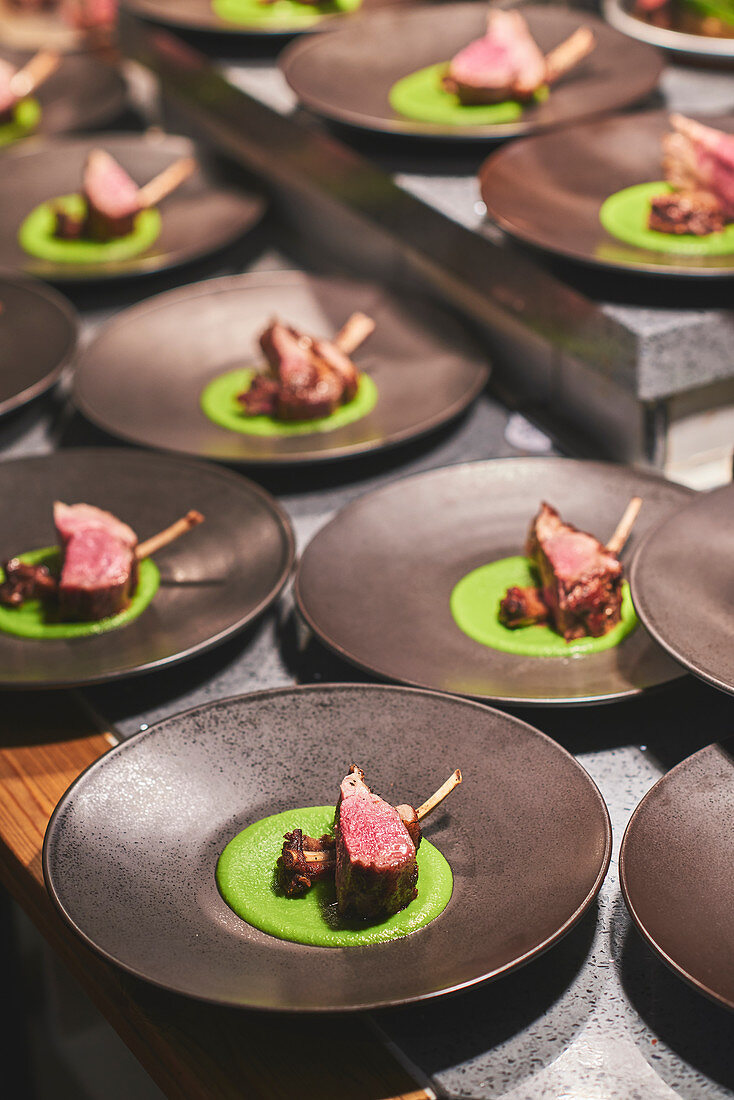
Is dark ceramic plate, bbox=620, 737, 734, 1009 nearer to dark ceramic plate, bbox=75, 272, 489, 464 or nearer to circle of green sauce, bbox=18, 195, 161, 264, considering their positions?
dark ceramic plate, bbox=75, 272, 489, 464

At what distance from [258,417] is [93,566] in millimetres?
592

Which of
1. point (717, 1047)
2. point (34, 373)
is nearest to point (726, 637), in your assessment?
point (717, 1047)

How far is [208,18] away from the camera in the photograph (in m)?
3.19

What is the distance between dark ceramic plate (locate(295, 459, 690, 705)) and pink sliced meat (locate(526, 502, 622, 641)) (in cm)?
5

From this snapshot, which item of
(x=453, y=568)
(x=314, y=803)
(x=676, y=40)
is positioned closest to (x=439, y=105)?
(x=676, y=40)

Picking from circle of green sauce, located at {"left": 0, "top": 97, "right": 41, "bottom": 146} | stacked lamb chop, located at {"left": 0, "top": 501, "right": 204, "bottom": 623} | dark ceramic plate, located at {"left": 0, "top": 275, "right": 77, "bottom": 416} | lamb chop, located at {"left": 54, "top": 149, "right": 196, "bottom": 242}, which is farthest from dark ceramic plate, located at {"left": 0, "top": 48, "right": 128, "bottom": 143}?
stacked lamb chop, located at {"left": 0, "top": 501, "right": 204, "bottom": 623}

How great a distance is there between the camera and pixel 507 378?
7.97 ft

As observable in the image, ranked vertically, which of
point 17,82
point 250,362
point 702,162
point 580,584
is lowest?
point 250,362

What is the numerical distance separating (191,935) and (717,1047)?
0.52m

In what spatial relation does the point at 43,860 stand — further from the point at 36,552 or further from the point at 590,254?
the point at 590,254

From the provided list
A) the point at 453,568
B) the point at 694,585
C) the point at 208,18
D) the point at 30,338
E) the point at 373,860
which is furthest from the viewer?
the point at 208,18

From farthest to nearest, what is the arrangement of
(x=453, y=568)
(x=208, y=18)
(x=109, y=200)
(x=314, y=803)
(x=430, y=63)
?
(x=208, y=18) → (x=430, y=63) → (x=109, y=200) → (x=453, y=568) → (x=314, y=803)

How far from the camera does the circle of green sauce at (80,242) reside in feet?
9.00

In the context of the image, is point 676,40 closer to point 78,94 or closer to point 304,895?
point 78,94
